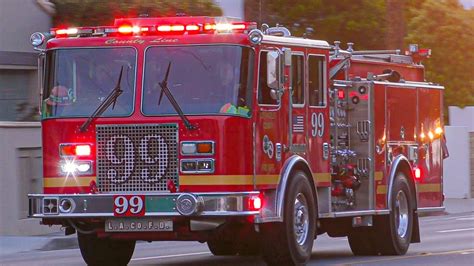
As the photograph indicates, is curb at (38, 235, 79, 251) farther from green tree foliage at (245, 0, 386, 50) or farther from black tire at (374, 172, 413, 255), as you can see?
green tree foliage at (245, 0, 386, 50)

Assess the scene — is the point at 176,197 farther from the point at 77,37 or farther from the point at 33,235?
the point at 33,235

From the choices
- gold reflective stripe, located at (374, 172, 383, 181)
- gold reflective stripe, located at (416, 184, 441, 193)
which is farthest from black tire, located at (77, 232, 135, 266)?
gold reflective stripe, located at (416, 184, 441, 193)

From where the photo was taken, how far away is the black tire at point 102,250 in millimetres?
14289

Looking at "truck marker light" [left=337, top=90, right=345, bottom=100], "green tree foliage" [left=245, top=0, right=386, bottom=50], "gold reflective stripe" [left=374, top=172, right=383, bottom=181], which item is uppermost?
"green tree foliage" [left=245, top=0, right=386, bottom=50]

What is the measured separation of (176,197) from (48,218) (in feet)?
4.84

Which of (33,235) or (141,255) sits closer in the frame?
(141,255)

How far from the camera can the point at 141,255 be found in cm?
1727

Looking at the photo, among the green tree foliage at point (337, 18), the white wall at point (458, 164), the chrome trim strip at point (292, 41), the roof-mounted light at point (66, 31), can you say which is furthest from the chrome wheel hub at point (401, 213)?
the green tree foliage at point (337, 18)

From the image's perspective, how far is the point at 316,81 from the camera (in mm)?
14648

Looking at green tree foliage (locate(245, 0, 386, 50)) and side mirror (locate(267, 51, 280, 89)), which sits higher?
green tree foliage (locate(245, 0, 386, 50))

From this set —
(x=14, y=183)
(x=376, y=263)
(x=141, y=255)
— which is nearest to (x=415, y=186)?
(x=376, y=263)

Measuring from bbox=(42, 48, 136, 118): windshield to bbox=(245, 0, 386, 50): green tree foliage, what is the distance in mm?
25627

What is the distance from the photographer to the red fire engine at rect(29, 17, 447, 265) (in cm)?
Result: 1288

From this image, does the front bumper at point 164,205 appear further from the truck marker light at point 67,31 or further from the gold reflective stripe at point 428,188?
the gold reflective stripe at point 428,188
